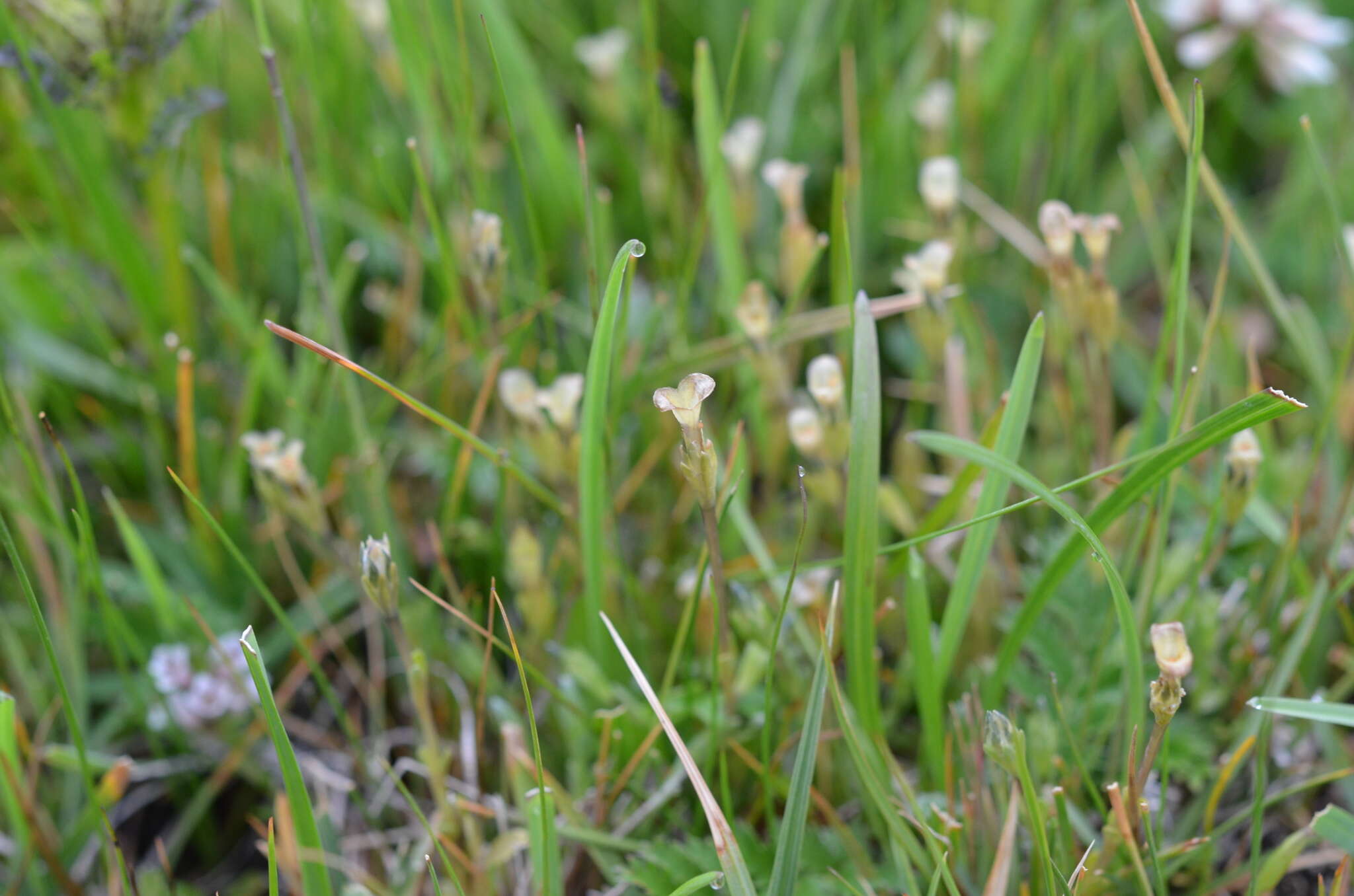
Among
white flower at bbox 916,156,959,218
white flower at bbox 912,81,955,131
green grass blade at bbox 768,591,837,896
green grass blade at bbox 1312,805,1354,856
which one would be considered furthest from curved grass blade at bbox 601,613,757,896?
white flower at bbox 912,81,955,131

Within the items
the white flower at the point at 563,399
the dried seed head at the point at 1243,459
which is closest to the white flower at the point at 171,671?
the white flower at the point at 563,399

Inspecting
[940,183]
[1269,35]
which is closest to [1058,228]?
[940,183]

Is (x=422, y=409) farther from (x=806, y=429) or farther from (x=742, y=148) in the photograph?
(x=742, y=148)

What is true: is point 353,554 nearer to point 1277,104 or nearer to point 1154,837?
point 1154,837

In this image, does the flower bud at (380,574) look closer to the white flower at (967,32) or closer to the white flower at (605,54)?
the white flower at (605,54)

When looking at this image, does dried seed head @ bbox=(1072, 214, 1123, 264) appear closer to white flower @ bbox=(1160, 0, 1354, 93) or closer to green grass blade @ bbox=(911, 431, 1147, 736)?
green grass blade @ bbox=(911, 431, 1147, 736)

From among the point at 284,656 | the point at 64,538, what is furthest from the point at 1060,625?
the point at 64,538
